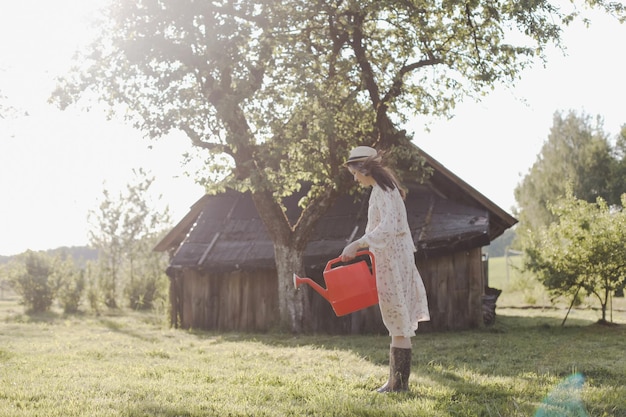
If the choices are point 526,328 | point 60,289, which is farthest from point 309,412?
point 60,289

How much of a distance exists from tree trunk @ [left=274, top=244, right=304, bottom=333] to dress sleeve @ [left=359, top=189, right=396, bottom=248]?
26.5 feet

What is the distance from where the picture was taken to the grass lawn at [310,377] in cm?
517

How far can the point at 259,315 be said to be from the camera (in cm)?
1605

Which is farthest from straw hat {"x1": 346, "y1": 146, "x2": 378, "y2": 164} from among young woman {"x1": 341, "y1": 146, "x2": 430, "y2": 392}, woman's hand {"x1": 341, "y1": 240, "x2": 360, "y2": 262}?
woman's hand {"x1": 341, "y1": 240, "x2": 360, "y2": 262}

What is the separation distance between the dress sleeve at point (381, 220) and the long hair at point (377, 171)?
0.25ft

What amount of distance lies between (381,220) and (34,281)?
1959 centimetres

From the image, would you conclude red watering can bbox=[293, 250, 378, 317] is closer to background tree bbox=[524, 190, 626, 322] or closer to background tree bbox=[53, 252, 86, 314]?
background tree bbox=[524, 190, 626, 322]

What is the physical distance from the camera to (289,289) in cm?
1395

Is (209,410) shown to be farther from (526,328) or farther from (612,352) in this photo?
(526,328)

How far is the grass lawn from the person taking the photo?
517 centimetres

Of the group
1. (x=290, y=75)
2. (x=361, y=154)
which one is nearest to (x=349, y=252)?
(x=361, y=154)

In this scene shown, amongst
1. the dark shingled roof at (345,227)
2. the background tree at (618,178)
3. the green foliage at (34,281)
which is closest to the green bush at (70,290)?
the green foliage at (34,281)

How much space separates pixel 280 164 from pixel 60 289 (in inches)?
499

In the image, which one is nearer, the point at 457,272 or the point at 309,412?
the point at 309,412
